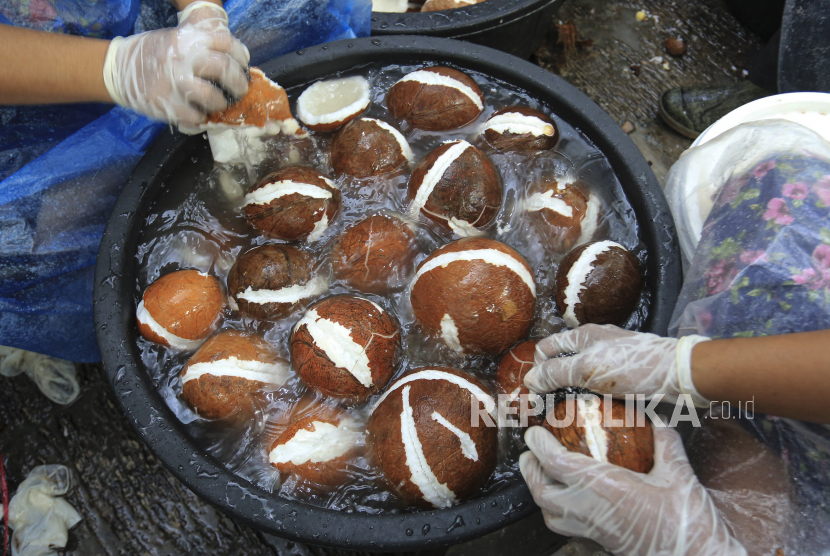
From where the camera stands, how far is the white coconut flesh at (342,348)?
5.31 feet

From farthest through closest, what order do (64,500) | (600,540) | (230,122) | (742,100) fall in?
(742,100), (64,500), (230,122), (600,540)

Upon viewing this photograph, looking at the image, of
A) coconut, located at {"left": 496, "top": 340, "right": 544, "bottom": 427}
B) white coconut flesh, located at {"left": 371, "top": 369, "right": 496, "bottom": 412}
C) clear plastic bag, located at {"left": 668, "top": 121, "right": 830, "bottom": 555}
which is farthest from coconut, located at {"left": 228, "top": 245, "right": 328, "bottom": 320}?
clear plastic bag, located at {"left": 668, "top": 121, "right": 830, "bottom": 555}

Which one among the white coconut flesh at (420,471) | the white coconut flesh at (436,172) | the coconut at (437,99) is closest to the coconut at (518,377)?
the white coconut flesh at (420,471)

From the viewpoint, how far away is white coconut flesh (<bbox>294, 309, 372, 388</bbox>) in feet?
5.31

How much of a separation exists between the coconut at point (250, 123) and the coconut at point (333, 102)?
107mm

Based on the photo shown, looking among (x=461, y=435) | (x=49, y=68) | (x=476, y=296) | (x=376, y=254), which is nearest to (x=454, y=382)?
(x=461, y=435)

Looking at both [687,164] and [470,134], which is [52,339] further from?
[687,164]

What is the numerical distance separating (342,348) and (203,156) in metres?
1.00

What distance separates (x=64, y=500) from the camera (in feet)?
8.00

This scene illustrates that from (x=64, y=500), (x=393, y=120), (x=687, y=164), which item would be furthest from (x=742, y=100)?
(x=64, y=500)

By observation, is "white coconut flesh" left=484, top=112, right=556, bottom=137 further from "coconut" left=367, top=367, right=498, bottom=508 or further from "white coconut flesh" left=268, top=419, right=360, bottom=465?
"white coconut flesh" left=268, top=419, right=360, bottom=465

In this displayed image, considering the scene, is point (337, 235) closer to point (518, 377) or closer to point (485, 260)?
point (485, 260)

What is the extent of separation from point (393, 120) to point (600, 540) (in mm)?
1650

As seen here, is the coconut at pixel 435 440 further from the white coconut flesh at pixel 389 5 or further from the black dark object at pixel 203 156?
the white coconut flesh at pixel 389 5
